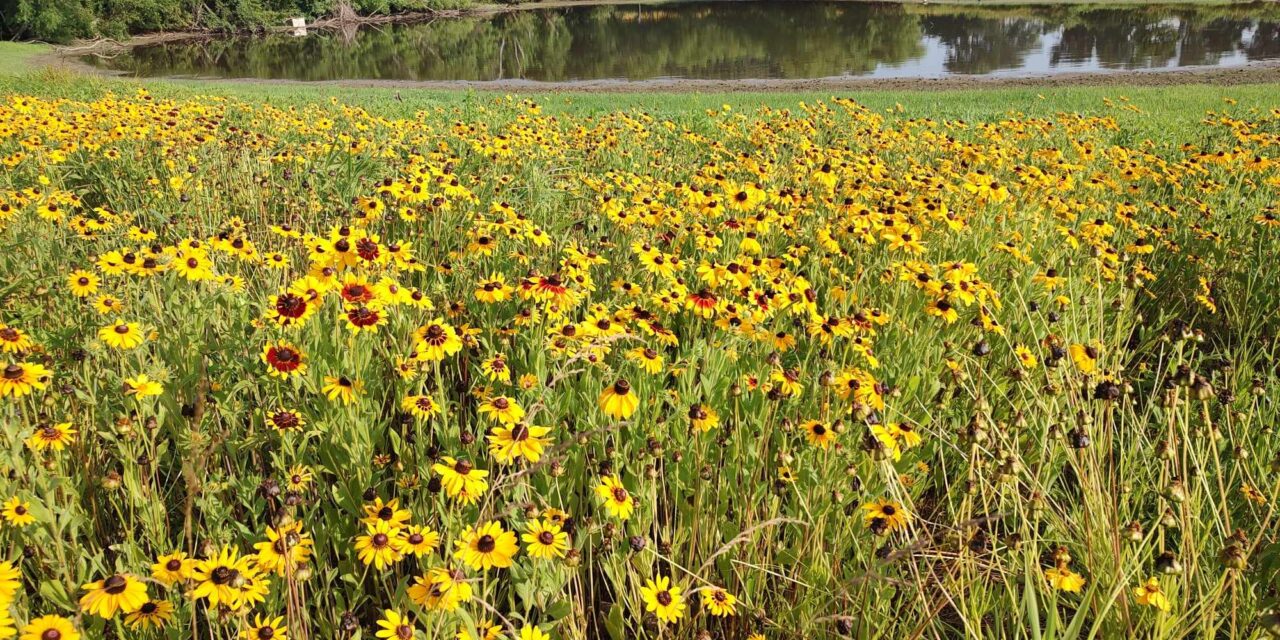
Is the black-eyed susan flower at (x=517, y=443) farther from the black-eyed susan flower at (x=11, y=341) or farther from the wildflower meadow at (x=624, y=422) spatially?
the black-eyed susan flower at (x=11, y=341)

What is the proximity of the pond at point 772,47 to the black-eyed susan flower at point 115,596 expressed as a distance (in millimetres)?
23406

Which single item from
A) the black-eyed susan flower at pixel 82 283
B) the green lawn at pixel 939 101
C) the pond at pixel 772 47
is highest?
the pond at pixel 772 47

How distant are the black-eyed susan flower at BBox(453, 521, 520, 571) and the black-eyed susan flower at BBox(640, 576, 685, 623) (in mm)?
321

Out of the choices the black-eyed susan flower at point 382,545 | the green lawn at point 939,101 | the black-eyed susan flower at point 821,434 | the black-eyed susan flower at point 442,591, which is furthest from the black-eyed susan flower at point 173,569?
the green lawn at point 939,101

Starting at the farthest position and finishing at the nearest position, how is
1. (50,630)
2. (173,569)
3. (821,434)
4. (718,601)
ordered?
(821,434) → (718,601) → (173,569) → (50,630)

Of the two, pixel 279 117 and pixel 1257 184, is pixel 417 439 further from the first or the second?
pixel 1257 184

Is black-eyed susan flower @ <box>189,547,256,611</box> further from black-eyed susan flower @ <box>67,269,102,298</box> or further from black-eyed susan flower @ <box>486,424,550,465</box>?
black-eyed susan flower @ <box>67,269,102,298</box>

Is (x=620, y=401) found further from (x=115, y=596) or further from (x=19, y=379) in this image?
(x=19, y=379)

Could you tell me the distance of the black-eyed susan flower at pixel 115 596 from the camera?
1.30m

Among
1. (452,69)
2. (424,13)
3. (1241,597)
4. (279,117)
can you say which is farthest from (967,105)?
(424,13)

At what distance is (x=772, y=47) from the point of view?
30.4 m

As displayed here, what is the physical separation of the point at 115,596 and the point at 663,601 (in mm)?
1090

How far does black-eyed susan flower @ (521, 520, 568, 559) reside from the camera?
5.01 ft

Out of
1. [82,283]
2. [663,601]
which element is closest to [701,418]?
[663,601]
